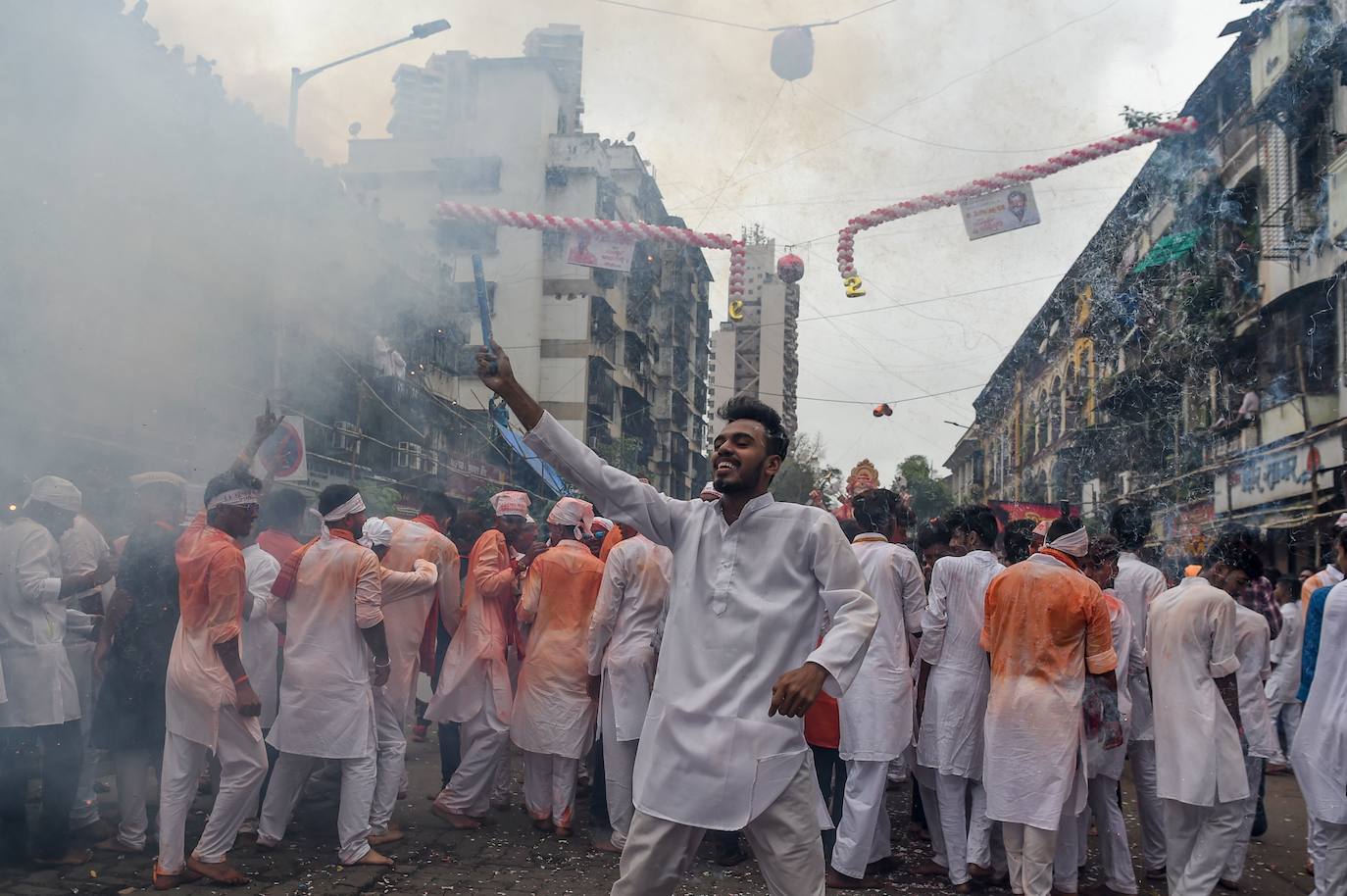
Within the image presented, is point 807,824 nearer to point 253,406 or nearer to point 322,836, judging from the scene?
point 322,836

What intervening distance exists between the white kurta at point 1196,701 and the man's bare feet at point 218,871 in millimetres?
4342

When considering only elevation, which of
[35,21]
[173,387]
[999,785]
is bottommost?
[999,785]

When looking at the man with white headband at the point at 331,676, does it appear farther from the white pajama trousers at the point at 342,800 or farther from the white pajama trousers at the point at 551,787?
the white pajama trousers at the point at 551,787

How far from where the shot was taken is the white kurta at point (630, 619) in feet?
19.0

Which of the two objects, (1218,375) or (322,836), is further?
(1218,375)

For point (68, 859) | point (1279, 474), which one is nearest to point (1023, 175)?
point (1279, 474)

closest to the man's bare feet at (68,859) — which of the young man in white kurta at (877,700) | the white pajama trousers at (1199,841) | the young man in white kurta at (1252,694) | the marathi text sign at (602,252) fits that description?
the young man in white kurta at (877,700)

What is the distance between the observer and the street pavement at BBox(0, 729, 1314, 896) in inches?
185

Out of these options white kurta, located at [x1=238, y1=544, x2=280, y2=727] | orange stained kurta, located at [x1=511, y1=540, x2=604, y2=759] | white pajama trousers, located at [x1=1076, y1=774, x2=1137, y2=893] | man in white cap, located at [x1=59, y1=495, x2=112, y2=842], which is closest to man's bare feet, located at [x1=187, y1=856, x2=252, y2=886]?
man in white cap, located at [x1=59, y1=495, x2=112, y2=842]

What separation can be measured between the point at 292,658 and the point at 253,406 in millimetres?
4476

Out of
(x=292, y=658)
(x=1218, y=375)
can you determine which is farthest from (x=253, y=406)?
(x=1218, y=375)

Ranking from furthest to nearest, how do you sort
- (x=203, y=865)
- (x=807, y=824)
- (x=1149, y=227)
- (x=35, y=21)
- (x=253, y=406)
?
1. (x=1149, y=227)
2. (x=253, y=406)
3. (x=35, y=21)
4. (x=203, y=865)
5. (x=807, y=824)

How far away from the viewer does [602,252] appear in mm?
12688

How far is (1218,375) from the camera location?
57.8ft
